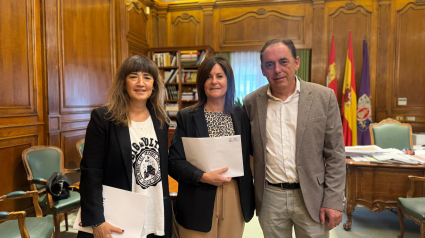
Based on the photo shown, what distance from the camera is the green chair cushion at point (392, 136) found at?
135 inches

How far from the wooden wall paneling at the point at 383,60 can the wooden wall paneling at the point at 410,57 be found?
13 centimetres

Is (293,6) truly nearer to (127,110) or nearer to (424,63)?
(424,63)

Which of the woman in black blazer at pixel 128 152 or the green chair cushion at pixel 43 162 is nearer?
the woman in black blazer at pixel 128 152

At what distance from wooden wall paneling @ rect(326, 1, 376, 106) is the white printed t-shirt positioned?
4621 mm

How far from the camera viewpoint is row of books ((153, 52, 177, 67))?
5.21 meters

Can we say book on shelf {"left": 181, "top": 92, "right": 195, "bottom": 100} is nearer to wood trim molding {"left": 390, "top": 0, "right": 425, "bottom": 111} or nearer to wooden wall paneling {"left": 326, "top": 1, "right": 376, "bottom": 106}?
wooden wall paneling {"left": 326, "top": 1, "right": 376, "bottom": 106}

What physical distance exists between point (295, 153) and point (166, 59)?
430 centimetres

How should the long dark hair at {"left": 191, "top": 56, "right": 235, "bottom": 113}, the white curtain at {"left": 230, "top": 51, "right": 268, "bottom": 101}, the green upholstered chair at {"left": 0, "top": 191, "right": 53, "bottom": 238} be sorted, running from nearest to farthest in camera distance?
the long dark hair at {"left": 191, "top": 56, "right": 235, "bottom": 113} → the green upholstered chair at {"left": 0, "top": 191, "right": 53, "bottom": 238} → the white curtain at {"left": 230, "top": 51, "right": 268, "bottom": 101}

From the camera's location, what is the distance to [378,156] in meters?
2.78

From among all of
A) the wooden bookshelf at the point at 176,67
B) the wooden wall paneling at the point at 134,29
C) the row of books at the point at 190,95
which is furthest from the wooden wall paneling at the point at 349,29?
the wooden wall paneling at the point at 134,29

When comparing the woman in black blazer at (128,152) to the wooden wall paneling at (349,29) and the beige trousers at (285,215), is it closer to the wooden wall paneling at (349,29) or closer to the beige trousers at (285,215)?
the beige trousers at (285,215)

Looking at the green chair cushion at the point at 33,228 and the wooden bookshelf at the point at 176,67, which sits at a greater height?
the wooden bookshelf at the point at 176,67

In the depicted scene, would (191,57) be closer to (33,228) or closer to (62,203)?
(62,203)

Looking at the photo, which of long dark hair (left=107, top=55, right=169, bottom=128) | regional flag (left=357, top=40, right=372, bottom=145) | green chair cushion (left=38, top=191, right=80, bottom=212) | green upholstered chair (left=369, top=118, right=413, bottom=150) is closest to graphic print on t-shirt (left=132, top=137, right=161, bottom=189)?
long dark hair (left=107, top=55, right=169, bottom=128)
